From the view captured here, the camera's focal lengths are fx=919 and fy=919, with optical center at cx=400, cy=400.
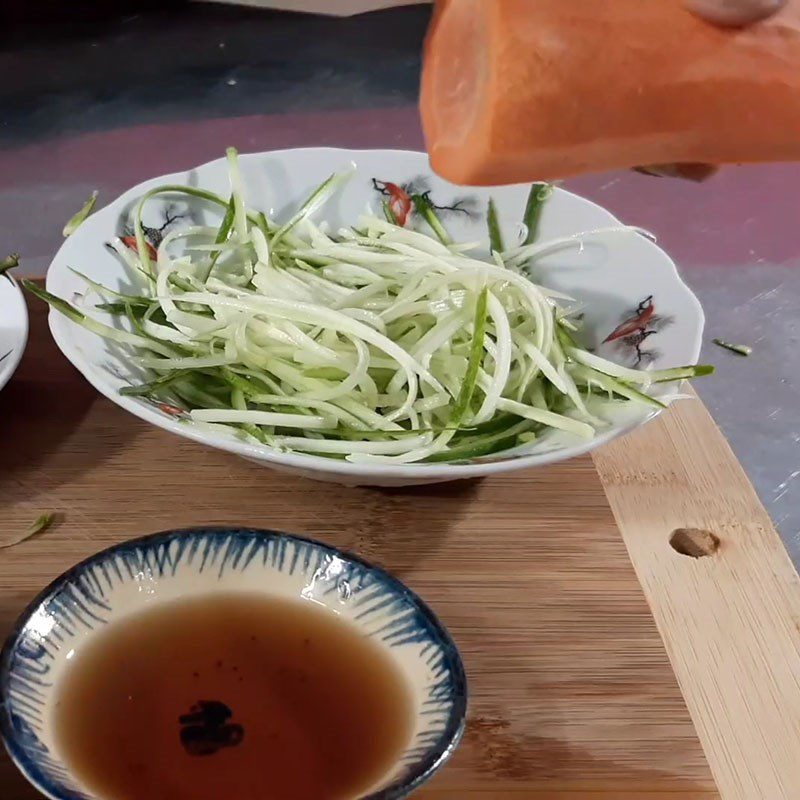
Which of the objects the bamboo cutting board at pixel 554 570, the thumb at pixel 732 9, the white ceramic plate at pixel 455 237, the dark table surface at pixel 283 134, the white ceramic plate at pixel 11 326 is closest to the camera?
the thumb at pixel 732 9

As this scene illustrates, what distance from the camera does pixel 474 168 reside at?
62 centimetres

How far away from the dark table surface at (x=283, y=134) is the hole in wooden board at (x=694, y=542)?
1.50 feet

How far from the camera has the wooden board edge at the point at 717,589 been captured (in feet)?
2.56

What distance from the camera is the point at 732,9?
0.58 metres

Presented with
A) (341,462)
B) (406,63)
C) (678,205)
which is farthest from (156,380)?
(406,63)

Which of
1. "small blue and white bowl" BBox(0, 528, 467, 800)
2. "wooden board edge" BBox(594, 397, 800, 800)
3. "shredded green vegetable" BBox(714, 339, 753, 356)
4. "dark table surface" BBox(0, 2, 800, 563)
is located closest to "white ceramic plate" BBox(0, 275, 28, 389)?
"small blue and white bowl" BBox(0, 528, 467, 800)

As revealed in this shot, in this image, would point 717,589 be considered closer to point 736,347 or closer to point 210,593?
point 210,593

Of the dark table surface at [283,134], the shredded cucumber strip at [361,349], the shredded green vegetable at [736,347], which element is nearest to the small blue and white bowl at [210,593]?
the shredded cucumber strip at [361,349]

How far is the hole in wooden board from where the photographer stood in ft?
3.16

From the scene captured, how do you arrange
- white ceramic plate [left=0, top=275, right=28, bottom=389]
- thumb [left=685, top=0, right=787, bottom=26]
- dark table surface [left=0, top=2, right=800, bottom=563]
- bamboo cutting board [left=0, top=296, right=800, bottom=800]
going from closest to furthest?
thumb [left=685, top=0, right=787, bottom=26], bamboo cutting board [left=0, top=296, right=800, bottom=800], white ceramic plate [left=0, top=275, right=28, bottom=389], dark table surface [left=0, top=2, right=800, bottom=563]

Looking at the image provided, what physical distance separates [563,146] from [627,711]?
1.54ft

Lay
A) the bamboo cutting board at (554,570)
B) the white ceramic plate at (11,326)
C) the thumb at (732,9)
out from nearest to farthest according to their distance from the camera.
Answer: the thumb at (732,9)
the bamboo cutting board at (554,570)
the white ceramic plate at (11,326)

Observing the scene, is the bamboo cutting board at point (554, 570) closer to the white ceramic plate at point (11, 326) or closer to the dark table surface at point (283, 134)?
the white ceramic plate at point (11, 326)

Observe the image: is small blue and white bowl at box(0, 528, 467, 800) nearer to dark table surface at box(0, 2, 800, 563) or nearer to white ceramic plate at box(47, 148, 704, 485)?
white ceramic plate at box(47, 148, 704, 485)
